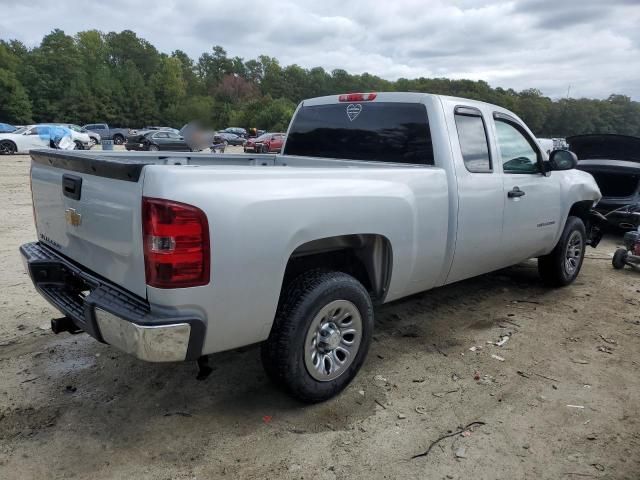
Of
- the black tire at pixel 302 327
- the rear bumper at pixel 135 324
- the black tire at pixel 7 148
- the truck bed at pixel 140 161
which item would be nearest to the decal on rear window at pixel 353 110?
the truck bed at pixel 140 161

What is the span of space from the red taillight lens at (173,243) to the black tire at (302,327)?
661mm

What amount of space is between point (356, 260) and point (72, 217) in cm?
180

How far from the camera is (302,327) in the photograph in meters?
2.82

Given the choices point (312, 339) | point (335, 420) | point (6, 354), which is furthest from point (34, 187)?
point (335, 420)

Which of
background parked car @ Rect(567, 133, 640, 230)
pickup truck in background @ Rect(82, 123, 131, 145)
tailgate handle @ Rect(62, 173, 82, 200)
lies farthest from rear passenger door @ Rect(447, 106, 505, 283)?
pickup truck in background @ Rect(82, 123, 131, 145)

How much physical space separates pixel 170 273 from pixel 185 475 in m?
1.02

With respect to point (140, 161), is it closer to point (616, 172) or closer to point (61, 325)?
point (61, 325)

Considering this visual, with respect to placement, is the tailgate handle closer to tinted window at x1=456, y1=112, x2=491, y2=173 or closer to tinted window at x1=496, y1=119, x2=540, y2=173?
tinted window at x1=456, y1=112, x2=491, y2=173

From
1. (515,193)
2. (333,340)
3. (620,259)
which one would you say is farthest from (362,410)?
(620,259)

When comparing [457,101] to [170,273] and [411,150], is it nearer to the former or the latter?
[411,150]

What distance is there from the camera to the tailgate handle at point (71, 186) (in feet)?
9.04

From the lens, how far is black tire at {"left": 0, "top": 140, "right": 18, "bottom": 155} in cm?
2341

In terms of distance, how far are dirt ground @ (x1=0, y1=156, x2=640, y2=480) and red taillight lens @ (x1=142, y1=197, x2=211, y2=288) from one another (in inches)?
32.9

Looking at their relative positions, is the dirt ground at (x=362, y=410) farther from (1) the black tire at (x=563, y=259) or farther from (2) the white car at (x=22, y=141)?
(2) the white car at (x=22, y=141)
